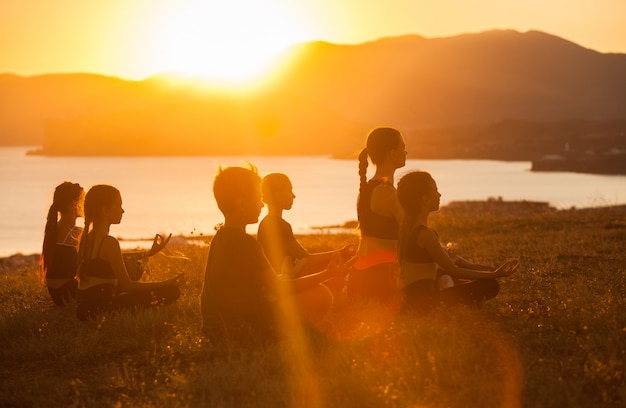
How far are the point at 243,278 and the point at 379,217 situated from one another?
1901 millimetres

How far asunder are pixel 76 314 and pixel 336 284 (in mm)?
2791

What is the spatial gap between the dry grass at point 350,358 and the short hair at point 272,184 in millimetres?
1435

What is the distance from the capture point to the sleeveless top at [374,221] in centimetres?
729

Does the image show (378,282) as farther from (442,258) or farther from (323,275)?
(323,275)

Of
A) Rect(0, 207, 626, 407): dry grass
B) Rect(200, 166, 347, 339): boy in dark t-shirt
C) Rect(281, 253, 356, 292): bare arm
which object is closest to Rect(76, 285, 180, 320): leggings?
Rect(0, 207, 626, 407): dry grass

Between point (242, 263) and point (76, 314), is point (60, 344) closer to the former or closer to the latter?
point (76, 314)

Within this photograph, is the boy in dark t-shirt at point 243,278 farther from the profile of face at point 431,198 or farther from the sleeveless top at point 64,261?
the sleeveless top at point 64,261

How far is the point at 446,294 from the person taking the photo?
704 cm

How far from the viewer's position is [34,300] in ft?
28.4

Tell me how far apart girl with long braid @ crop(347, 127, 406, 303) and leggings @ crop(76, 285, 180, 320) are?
6.70 feet

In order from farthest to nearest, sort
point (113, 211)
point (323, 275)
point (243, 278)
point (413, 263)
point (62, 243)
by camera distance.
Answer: point (62, 243), point (113, 211), point (413, 263), point (243, 278), point (323, 275)

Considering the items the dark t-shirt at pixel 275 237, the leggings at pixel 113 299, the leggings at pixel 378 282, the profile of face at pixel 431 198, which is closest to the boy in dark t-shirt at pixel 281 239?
the dark t-shirt at pixel 275 237

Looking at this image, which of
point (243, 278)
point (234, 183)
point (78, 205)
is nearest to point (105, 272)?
point (78, 205)

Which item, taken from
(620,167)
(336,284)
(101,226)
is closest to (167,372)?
(101,226)
